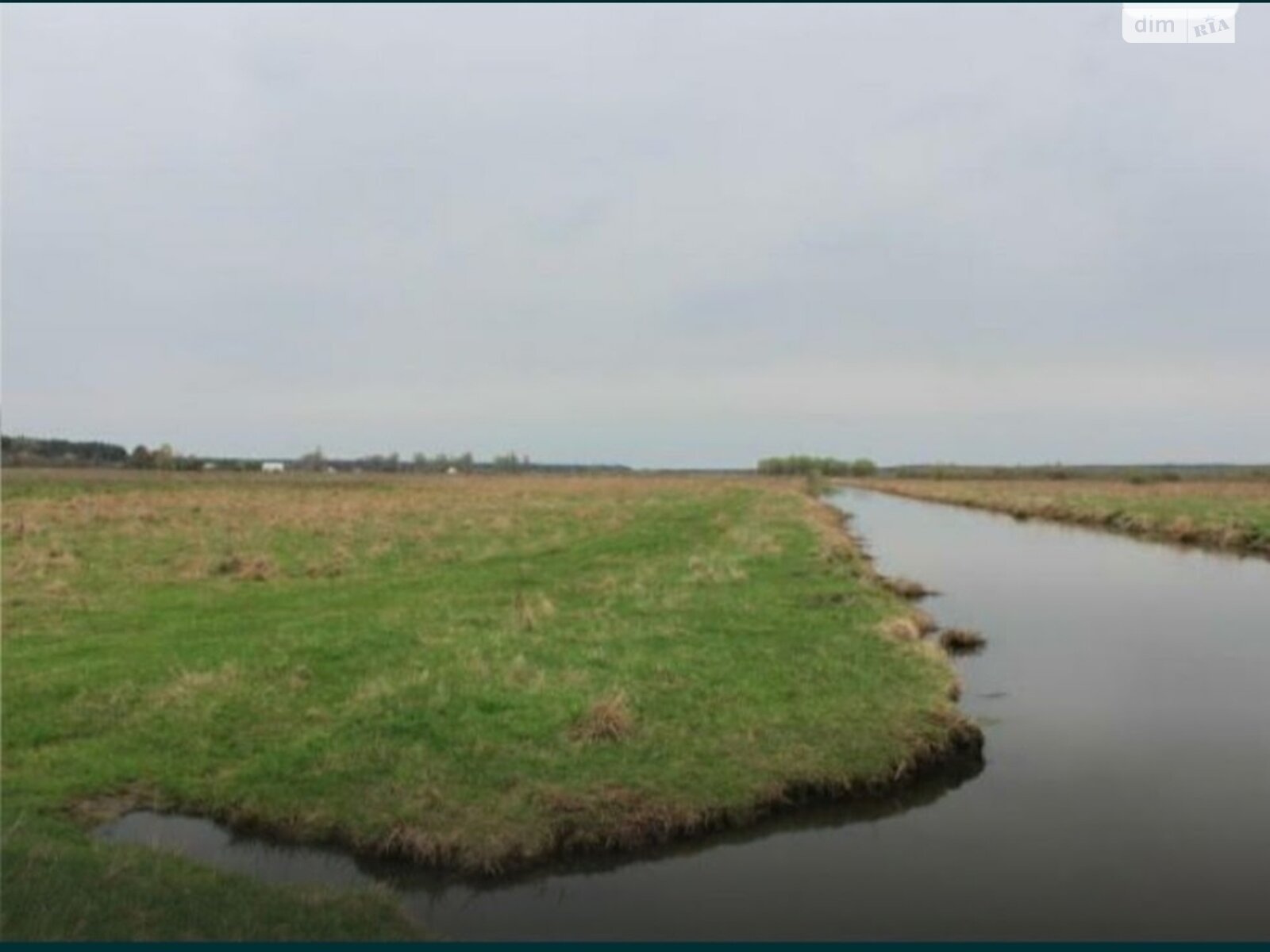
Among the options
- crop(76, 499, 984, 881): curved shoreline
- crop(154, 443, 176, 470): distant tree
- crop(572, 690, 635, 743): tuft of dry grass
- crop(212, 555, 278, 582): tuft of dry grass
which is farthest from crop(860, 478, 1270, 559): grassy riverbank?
crop(154, 443, 176, 470): distant tree

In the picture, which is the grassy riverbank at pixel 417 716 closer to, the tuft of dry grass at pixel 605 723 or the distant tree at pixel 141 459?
the tuft of dry grass at pixel 605 723

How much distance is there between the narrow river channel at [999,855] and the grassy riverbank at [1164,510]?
2421cm

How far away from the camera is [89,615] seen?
1933 centimetres

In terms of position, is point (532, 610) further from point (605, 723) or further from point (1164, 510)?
point (1164, 510)

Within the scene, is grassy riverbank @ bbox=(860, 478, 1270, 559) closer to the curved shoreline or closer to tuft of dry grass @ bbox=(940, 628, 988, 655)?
tuft of dry grass @ bbox=(940, 628, 988, 655)

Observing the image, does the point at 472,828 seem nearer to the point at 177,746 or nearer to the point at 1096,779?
the point at 177,746

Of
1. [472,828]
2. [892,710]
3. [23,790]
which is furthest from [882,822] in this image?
[23,790]

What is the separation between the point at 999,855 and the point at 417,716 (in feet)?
Answer: 22.3

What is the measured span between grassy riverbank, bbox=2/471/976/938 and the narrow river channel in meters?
0.48

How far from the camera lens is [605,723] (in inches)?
461

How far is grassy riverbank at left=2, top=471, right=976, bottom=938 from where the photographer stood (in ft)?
29.8

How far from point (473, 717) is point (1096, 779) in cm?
757

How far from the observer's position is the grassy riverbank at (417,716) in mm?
9086

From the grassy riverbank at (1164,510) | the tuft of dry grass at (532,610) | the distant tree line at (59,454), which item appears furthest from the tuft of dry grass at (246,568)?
the distant tree line at (59,454)
